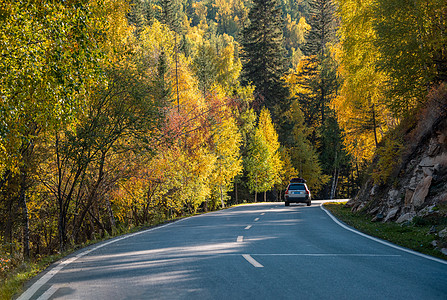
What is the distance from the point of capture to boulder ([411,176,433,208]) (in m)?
14.9

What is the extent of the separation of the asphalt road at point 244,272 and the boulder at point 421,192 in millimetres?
4893

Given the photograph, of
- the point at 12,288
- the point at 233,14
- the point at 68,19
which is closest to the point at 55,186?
the point at 68,19

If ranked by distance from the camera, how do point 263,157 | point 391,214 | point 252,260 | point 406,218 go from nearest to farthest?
point 252,260, point 406,218, point 391,214, point 263,157

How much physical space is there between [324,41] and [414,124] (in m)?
50.2

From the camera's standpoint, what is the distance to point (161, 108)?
19.4 m

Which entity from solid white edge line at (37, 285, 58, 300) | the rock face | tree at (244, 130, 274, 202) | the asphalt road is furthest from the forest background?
solid white edge line at (37, 285, 58, 300)

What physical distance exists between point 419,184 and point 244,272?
10844 mm

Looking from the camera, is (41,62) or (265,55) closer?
(41,62)

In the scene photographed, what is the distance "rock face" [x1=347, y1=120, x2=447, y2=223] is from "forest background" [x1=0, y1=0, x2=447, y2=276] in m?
0.95

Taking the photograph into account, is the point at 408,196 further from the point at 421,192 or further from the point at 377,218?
the point at 377,218

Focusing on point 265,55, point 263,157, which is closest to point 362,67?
point 263,157

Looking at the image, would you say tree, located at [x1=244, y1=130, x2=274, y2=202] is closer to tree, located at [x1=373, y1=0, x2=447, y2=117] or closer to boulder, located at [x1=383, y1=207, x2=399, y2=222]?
tree, located at [x1=373, y1=0, x2=447, y2=117]

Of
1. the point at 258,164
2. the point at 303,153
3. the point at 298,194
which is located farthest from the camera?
the point at 303,153

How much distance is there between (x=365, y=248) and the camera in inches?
391
